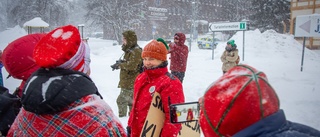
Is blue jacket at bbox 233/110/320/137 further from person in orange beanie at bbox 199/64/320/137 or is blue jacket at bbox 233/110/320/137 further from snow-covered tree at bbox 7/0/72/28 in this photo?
snow-covered tree at bbox 7/0/72/28

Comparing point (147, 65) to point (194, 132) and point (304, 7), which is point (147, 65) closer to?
point (194, 132)

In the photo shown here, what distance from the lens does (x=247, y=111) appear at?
101 centimetres

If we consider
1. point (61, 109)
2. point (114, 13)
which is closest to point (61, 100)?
point (61, 109)

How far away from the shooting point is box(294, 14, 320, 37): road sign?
34.6 ft

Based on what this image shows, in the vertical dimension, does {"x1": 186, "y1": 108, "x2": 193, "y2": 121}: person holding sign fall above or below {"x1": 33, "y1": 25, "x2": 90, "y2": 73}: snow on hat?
below

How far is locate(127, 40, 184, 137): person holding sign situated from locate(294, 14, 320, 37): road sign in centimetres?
1014

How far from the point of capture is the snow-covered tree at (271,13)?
35906 millimetres

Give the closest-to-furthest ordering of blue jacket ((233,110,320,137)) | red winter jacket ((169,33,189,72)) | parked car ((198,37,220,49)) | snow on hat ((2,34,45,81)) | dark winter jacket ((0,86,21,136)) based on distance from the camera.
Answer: blue jacket ((233,110,320,137))
snow on hat ((2,34,45,81))
dark winter jacket ((0,86,21,136))
red winter jacket ((169,33,189,72))
parked car ((198,37,220,49))

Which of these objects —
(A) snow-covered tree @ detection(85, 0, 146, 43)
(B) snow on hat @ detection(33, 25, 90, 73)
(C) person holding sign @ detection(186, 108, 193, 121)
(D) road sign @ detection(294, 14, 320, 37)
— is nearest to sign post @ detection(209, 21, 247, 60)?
(D) road sign @ detection(294, 14, 320, 37)

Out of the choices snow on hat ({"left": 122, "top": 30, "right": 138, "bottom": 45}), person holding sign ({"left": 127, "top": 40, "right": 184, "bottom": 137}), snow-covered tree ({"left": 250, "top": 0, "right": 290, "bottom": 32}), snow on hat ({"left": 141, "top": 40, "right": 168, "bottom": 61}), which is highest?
snow-covered tree ({"left": 250, "top": 0, "right": 290, "bottom": 32})

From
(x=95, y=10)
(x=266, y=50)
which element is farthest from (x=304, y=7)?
(x=95, y=10)

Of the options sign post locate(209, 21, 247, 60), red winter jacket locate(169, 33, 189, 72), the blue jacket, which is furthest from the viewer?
sign post locate(209, 21, 247, 60)

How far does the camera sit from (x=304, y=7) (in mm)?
22594

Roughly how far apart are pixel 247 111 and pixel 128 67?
4.34 meters
